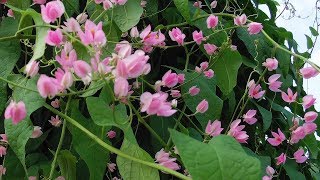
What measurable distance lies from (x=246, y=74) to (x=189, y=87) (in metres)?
0.33

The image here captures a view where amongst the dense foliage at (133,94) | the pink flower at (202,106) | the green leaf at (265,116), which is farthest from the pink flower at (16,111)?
the green leaf at (265,116)

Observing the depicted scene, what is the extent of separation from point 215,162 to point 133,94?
59 centimetres

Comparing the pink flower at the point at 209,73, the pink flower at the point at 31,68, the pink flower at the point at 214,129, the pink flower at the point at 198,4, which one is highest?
the pink flower at the point at 31,68

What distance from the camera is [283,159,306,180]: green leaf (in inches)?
54.2

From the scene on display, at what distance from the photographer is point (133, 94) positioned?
110 centimetres

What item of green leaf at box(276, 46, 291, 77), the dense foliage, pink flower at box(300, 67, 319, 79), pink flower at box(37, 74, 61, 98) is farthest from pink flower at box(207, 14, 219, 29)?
pink flower at box(37, 74, 61, 98)

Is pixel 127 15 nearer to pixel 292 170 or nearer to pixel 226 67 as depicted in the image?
pixel 226 67

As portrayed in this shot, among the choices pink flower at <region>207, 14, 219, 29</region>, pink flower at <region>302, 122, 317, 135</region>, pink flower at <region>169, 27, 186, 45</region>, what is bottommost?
pink flower at <region>302, 122, 317, 135</region>

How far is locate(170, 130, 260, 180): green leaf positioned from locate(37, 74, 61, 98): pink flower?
17 centimetres

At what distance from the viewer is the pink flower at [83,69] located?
621 millimetres

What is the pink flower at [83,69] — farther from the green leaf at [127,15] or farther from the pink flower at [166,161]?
the green leaf at [127,15]

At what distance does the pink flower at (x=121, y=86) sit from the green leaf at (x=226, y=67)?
0.56 m

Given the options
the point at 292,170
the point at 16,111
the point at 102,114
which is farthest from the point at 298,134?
the point at 16,111

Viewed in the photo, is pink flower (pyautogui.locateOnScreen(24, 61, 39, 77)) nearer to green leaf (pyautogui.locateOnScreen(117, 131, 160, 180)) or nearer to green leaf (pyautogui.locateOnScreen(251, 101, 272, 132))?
green leaf (pyautogui.locateOnScreen(117, 131, 160, 180))
